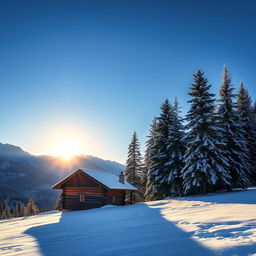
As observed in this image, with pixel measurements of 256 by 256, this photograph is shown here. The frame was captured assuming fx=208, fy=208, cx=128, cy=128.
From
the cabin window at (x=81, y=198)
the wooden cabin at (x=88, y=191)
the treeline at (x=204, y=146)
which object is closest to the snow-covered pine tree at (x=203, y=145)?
the treeline at (x=204, y=146)

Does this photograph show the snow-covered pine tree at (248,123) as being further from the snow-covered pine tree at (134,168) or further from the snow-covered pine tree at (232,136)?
the snow-covered pine tree at (134,168)

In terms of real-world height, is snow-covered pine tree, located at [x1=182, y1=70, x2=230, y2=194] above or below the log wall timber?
above

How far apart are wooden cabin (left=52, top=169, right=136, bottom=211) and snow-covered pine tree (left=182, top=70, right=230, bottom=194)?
9.39 m

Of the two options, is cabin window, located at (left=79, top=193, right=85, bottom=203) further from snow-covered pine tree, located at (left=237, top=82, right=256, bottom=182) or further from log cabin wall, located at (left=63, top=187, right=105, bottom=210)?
snow-covered pine tree, located at (left=237, top=82, right=256, bottom=182)

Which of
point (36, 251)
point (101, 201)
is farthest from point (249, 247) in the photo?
point (101, 201)

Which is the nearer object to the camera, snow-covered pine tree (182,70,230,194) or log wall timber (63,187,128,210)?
snow-covered pine tree (182,70,230,194)

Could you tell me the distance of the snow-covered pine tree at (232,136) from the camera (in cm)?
2312

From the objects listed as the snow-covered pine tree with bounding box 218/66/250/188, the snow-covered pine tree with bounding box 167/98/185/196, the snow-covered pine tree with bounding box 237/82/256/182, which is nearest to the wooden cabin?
the snow-covered pine tree with bounding box 167/98/185/196

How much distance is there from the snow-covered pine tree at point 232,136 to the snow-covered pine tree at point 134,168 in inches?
722

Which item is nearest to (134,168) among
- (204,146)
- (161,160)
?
(161,160)

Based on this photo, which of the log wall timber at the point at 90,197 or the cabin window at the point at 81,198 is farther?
the cabin window at the point at 81,198

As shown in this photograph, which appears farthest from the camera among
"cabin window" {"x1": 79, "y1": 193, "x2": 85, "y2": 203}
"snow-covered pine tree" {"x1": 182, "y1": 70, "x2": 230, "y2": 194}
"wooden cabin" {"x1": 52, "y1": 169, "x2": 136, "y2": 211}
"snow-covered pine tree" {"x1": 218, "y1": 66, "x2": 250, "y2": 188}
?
"cabin window" {"x1": 79, "y1": 193, "x2": 85, "y2": 203}

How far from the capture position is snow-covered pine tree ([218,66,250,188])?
75.9ft

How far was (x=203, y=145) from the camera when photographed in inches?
847
